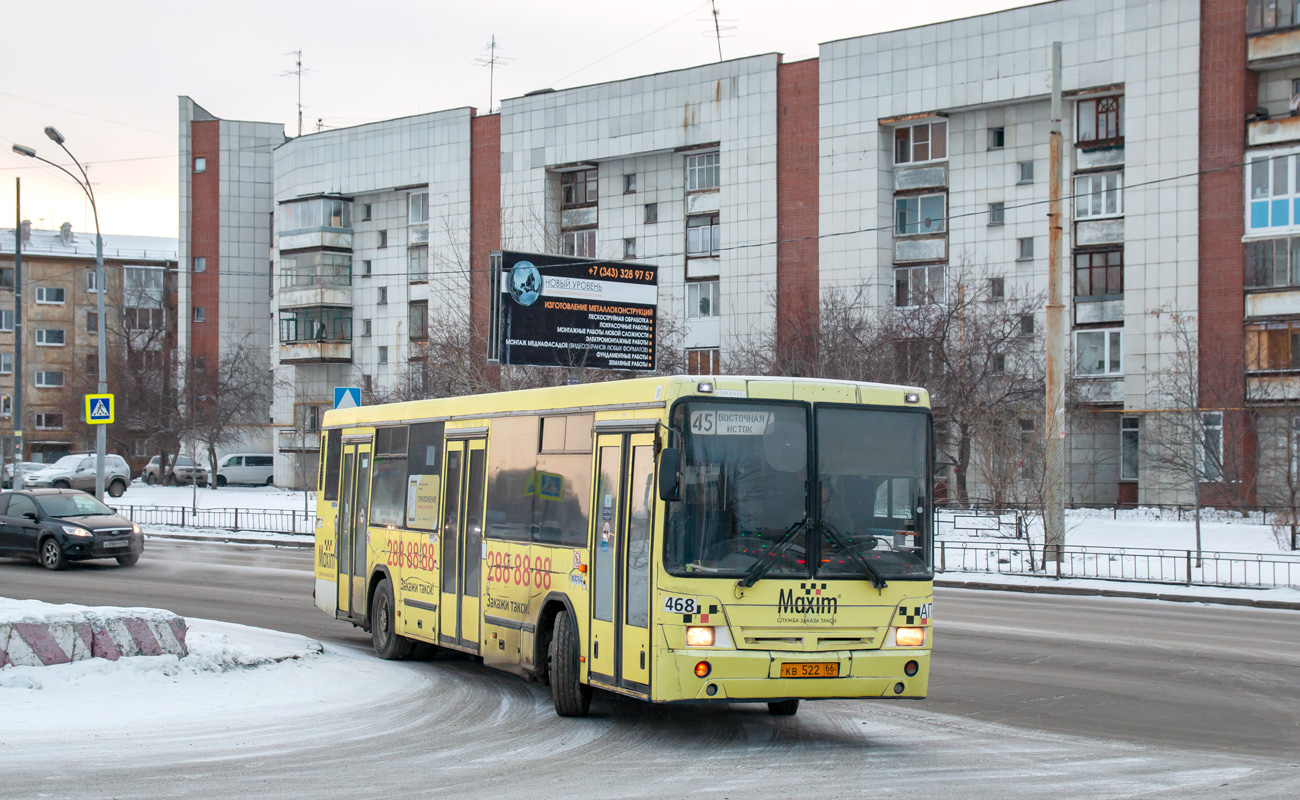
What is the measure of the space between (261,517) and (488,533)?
3218 centimetres

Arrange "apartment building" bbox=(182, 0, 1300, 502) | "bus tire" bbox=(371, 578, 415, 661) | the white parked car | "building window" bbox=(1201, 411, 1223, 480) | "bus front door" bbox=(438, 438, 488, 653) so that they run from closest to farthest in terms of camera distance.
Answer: "bus front door" bbox=(438, 438, 488, 653)
"bus tire" bbox=(371, 578, 415, 661)
"building window" bbox=(1201, 411, 1223, 480)
"apartment building" bbox=(182, 0, 1300, 502)
the white parked car

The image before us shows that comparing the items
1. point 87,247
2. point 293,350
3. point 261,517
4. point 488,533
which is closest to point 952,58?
point 261,517

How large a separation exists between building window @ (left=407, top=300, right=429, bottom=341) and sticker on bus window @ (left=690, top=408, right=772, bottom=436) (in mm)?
64650

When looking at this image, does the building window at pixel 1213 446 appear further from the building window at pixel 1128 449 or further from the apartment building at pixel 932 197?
the building window at pixel 1128 449

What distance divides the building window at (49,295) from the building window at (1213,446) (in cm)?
8003

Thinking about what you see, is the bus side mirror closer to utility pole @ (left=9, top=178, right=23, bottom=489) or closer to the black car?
the black car

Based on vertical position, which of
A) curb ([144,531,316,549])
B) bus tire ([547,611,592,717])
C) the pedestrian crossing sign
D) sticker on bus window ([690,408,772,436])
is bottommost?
curb ([144,531,316,549])

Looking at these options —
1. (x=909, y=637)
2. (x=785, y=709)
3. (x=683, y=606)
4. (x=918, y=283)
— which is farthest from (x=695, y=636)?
(x=918, y=283)

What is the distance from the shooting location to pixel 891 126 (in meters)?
57.6

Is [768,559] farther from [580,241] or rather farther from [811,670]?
[580,241]

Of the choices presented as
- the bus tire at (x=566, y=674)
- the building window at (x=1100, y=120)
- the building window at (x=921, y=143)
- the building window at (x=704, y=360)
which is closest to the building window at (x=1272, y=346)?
the building window at (x=1100, y=120)

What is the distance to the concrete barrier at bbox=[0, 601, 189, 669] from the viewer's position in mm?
11062

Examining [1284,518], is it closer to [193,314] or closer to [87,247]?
[193,314]

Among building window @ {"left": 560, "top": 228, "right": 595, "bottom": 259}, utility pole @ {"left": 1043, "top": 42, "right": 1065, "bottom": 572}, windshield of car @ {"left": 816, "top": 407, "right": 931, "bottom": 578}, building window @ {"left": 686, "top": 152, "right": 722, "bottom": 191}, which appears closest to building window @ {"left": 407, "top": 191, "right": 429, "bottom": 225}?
building window @ {"left": 560, "top": 228, "right": 595, "bottom": 259}
